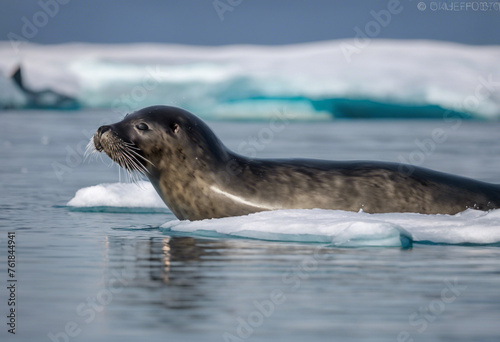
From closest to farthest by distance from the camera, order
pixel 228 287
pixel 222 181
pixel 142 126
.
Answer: pixel 228 287, pixel 142 126, pixel 222 181

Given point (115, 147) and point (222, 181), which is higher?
point (115, 147)

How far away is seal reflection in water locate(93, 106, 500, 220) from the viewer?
10.2 metres

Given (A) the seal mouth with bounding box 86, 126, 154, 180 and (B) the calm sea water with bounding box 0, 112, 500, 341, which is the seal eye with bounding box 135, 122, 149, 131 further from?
(B) the calm sea water with bounding box 0, 112, 500, 341

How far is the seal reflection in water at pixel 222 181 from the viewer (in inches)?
404

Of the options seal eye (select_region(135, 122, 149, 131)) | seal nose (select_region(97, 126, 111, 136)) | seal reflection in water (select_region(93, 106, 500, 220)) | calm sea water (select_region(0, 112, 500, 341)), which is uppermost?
seal eye (select_region(135, 122, 149, 131))

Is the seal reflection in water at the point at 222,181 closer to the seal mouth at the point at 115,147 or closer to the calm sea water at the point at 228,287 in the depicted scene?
Result: the seal mouth at the point at 115,147

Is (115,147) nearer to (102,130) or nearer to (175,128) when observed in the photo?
(102,130)

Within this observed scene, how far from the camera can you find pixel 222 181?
33.9 ft

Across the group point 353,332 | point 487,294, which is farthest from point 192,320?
point 487,294

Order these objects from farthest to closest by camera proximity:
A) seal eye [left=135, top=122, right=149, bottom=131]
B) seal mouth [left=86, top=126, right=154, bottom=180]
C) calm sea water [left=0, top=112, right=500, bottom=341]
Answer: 1. seal eye [left=135, top=122, right=149, bottom=131]
2. seal mouth [left=86, top=126, right=154, bottom=180]
3. calm sea water [left=0, top=112, right=500, bottom=341]

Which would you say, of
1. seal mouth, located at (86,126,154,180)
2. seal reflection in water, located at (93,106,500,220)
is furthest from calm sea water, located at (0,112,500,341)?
seal mouth, located at (86,126,154,180)

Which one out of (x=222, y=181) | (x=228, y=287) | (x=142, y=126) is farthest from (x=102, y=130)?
(x=228, y=287)

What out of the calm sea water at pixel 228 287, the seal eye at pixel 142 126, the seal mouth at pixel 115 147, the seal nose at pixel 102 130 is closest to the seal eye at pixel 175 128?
the seal eye at pixel 142 126

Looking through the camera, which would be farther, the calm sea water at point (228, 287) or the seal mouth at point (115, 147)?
the seal mouth at point (115, 147)
